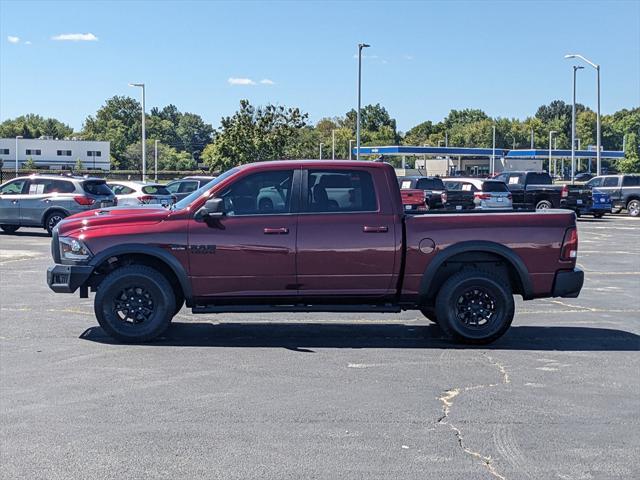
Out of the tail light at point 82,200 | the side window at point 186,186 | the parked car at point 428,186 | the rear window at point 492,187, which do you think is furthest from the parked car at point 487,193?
the tail light at point 82,200

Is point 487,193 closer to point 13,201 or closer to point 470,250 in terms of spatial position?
point 13,201

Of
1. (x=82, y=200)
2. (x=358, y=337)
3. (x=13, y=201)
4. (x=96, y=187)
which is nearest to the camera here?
(x=358, y=337)

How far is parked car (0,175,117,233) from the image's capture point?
2330 centimetres

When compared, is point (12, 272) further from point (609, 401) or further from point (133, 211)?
point (609, 401)

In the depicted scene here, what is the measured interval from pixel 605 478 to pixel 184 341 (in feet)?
17.2

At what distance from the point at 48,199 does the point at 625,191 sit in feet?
84.8

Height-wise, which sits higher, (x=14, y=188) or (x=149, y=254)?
(x=14, y=188)

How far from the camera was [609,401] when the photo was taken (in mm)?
6992

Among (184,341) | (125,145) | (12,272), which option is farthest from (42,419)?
(125,145)

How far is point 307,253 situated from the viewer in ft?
29.4

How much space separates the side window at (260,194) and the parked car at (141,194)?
1549 cm

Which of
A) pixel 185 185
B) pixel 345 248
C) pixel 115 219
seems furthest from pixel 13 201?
pixel 345 248

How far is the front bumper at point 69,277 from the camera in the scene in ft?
29.5

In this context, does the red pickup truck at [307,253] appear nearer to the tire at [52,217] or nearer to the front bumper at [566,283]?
the front bumper at [566,283]
